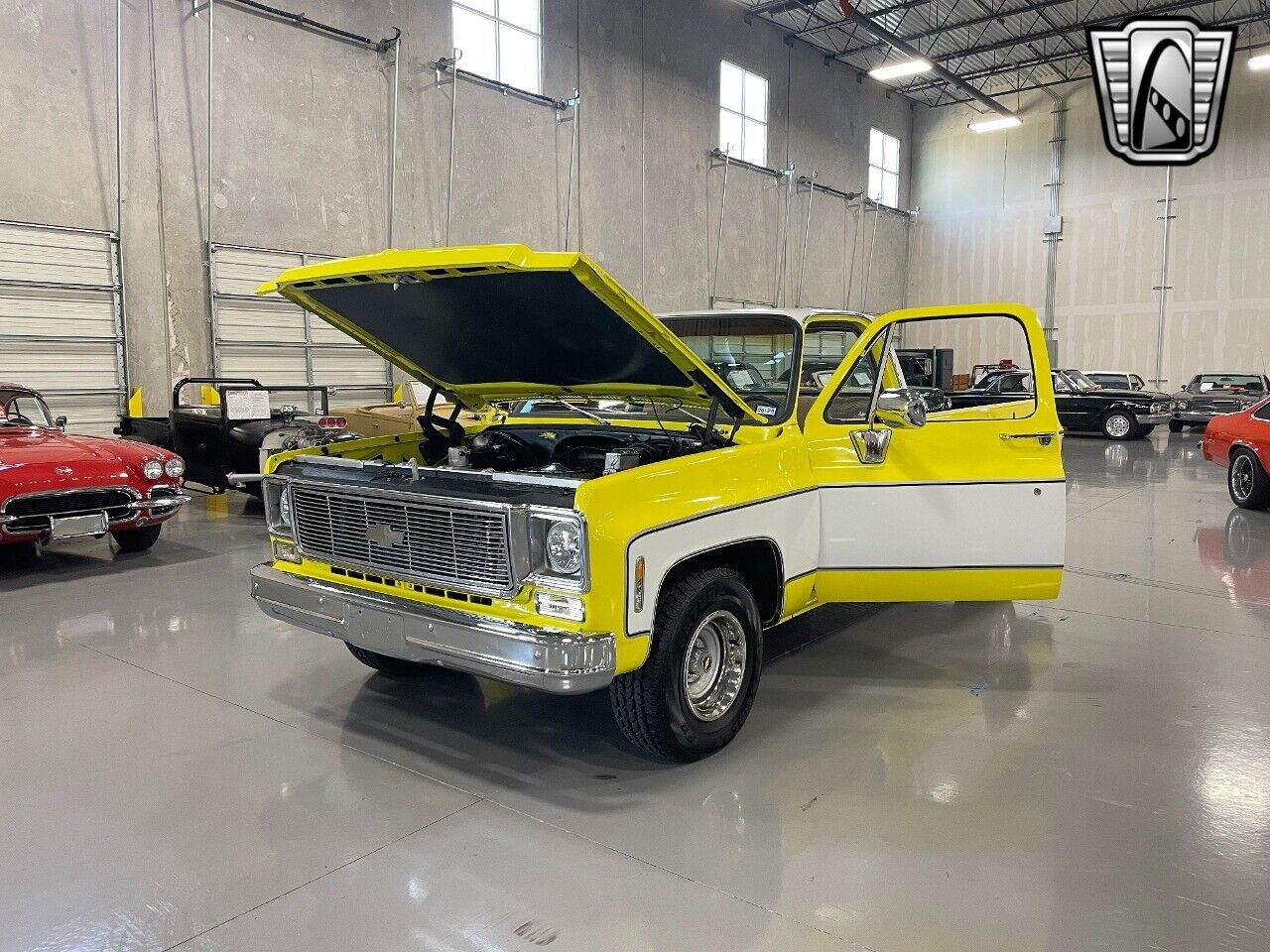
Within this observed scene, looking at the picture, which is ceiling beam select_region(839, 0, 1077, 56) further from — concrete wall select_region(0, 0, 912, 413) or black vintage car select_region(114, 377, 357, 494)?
black vintage car select_region(114, 377, 357, 494)

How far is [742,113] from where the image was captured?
20.8 metres

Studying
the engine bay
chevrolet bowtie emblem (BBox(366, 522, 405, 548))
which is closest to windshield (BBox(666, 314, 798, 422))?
the engine bay

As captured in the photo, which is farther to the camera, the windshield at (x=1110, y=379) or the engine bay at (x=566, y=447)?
the windshield at (x=1110, y=379)

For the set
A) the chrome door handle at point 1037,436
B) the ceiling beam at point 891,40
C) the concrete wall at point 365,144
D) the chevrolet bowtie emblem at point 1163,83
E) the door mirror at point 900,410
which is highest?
the ceiling beam at point 891,40

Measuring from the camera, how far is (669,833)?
2848 mm

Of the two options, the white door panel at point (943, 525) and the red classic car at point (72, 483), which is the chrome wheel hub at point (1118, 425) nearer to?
the white door panel at point (943, 525)

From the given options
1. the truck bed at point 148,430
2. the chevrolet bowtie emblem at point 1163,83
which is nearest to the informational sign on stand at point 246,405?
the truck bed at point 148,430

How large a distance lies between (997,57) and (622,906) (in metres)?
25.7

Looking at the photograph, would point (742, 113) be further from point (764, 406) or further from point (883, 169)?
point (764, 406)

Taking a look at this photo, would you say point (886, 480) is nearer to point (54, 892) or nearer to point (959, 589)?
point (959, 589)

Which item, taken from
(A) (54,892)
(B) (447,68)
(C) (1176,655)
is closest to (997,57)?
(B) (447,68)

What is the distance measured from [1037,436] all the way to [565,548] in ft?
7.53

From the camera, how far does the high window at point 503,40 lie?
1499 centimetres

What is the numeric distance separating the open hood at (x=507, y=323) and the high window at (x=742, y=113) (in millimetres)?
Result: 17334
